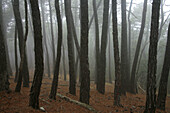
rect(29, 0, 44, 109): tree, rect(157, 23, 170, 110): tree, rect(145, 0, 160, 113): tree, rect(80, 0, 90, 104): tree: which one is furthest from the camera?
rect(157, 23, 170, 110): tree

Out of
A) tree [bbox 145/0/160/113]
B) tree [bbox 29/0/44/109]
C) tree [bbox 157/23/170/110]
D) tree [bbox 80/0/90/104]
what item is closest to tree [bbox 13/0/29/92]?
tree [bbox 29/0/44/109]

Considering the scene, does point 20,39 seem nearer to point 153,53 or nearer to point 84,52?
point 84,52

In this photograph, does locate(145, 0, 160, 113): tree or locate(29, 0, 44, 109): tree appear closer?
locate(29, 0, 44, 109): tree

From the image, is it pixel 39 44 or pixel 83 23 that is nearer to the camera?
pixel 39 44

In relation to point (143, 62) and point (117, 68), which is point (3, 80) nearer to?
point (117, 68)

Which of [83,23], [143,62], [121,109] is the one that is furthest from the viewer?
[143,62]

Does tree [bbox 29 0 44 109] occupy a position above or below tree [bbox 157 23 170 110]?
above

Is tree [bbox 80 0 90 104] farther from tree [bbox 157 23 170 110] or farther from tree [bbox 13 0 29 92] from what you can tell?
tree [bbox 157 23 170 110]

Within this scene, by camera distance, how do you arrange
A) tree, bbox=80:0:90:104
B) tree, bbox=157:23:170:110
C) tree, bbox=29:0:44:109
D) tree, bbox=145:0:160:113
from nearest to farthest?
tree, bbox=29:0:44:109 → tree, bbox=145:0:160:113 → tree, bbox=80:0:90:104 → tree, bbox=157:23:170:110

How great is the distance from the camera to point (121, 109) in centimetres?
723

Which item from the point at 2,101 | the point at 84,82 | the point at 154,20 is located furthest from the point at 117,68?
the point at 2,101

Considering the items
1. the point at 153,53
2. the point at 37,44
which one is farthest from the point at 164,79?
the point at 37,44

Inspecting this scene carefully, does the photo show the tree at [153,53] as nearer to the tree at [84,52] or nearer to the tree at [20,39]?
the tree at [84,52]

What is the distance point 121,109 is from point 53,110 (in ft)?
12.0
